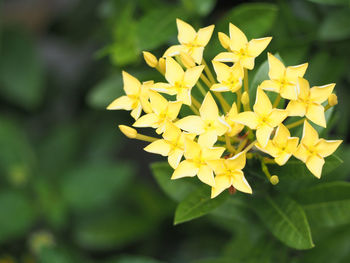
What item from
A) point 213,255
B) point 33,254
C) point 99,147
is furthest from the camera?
point 99,147

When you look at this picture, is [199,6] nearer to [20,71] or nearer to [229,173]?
[229,173]

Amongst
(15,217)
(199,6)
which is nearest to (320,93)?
(199,6)

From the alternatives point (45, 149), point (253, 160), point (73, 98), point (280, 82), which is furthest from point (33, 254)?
point (280, 82)

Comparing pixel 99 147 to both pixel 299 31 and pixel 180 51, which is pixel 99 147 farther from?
pixel 180 51

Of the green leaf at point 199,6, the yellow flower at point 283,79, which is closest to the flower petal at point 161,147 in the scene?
the yellow flower at point 283,79

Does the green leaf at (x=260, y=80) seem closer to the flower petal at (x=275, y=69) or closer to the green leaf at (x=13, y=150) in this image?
the flower petal at (x=275, y=69)

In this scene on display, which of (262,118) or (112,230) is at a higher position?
(262,118)

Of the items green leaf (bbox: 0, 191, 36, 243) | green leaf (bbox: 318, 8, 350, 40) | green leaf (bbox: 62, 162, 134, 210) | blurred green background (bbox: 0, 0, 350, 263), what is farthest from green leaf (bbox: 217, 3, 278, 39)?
green leaf (bbox: 0, 191, 36, 243)
